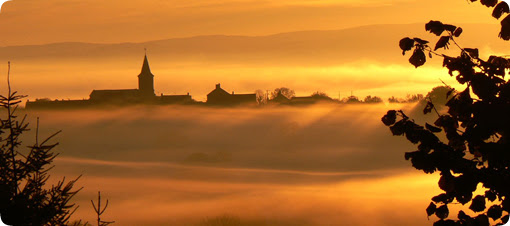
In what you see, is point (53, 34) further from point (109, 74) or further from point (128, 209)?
point (128, 209)

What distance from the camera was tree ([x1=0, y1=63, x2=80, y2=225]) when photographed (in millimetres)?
9734

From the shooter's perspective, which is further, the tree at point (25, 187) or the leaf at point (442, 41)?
the tree at point (25, 187)

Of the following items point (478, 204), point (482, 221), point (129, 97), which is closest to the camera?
point (482, 221)

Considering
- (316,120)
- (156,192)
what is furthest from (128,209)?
(316,120)

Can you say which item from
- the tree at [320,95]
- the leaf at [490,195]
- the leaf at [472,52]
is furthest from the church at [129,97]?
the leaf at [490,195]

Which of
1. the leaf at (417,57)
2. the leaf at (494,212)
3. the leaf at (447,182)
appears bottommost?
the leaf at (494,212)

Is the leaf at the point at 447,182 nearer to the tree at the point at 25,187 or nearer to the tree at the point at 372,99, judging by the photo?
the tree at the point at 25,187

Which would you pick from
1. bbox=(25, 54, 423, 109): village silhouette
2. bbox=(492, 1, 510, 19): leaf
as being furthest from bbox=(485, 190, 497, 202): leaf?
bbox=(25, 54, 423, 109): village silhouette

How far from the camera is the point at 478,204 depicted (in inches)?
300

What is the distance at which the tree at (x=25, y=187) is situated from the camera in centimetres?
973

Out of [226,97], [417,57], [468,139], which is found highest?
[226,97]

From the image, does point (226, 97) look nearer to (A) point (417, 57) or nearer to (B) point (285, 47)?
(B) point (285, 47)

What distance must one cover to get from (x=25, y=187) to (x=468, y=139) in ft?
17.0

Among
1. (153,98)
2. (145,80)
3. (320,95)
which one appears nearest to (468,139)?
(320,95)
